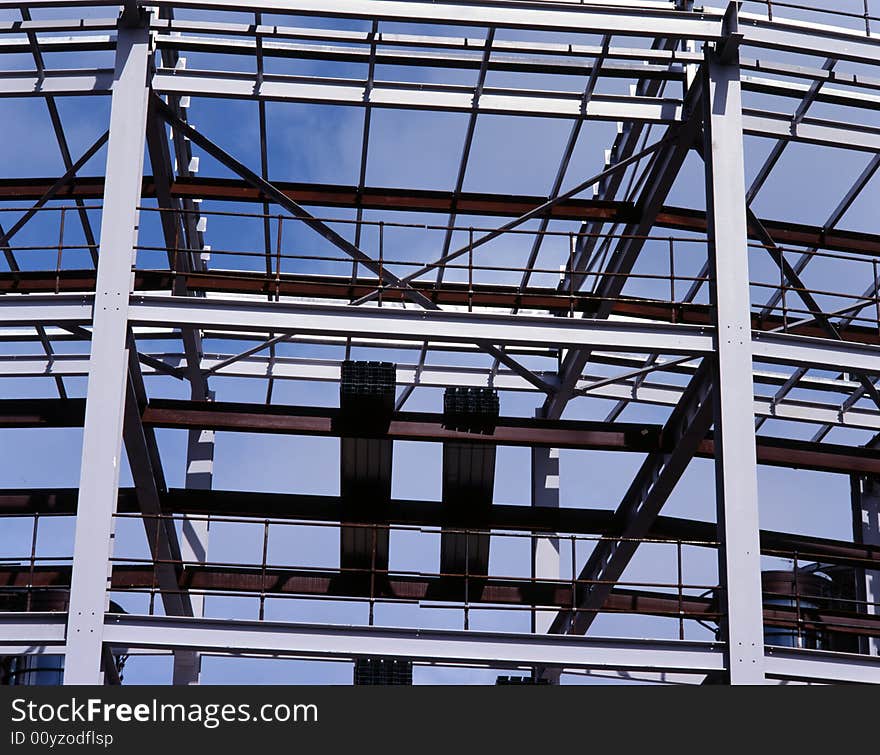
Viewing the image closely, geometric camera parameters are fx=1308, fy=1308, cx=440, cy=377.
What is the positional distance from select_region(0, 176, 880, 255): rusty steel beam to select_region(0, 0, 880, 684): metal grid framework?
59 mm

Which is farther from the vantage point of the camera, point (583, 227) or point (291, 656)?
point (583, 227)

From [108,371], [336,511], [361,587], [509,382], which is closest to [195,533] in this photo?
[336,511]

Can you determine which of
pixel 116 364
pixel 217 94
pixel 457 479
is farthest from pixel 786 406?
pixel 116 364

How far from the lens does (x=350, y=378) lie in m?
21.0

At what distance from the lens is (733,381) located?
17469 mm

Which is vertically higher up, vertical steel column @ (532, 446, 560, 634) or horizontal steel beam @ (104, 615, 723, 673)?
vertical steel column @ (532, 446, 560, 634)

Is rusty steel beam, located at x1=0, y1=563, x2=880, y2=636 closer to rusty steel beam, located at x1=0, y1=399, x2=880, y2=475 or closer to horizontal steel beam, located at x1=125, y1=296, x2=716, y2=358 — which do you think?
rusty steel beam, located at x1=0, y1=399, x2=880, y2=475

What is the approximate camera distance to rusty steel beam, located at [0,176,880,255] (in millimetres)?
22469

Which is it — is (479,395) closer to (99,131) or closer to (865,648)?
(99,131)

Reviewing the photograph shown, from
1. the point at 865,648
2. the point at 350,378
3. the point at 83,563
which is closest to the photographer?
the point at 83,563

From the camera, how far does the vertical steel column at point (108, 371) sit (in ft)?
52.8

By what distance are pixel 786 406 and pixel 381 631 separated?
1507cm

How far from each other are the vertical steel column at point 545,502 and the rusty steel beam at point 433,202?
5493 mm

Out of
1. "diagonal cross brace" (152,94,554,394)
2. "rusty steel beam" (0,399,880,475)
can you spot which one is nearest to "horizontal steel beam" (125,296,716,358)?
"diagonal cross brace" (152,94,554,394)
